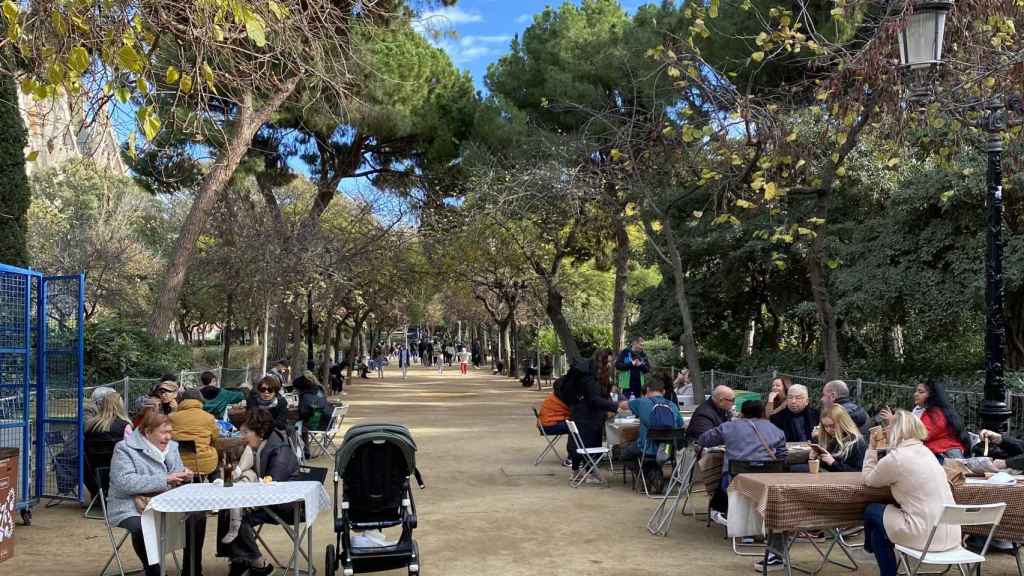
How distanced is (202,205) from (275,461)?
1196cm

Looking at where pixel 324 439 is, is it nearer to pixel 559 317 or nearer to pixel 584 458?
pixel 584 458

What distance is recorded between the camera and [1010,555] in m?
7.53

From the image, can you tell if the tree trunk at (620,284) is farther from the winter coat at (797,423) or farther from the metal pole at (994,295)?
the metal pole at (994,295)

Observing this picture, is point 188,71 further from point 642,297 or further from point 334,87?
point 642,297

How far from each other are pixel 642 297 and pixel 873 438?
17.3m

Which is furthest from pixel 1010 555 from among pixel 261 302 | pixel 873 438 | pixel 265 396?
pixel 261 302

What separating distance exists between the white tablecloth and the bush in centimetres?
1156

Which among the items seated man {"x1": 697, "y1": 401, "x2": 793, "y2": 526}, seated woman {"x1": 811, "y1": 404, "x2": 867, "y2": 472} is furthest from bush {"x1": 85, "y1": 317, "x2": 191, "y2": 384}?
seated woman {"x1": 811, "y1": 404, "x2": 867, "y2": 472}

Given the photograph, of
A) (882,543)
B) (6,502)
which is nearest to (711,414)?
(882,543)

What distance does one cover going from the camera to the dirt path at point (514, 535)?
23.7 ft

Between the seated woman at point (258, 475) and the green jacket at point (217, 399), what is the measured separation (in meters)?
5.74

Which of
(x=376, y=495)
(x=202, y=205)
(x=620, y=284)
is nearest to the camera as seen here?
(x=376, y=495)

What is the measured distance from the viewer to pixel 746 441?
7730 millimetres

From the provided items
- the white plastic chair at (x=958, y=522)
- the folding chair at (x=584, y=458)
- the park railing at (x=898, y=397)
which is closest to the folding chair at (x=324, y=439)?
the folding chair at (x=584, y=458)
